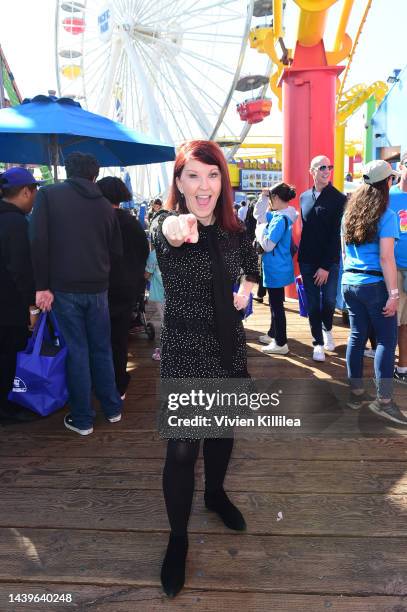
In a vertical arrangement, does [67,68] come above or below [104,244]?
above

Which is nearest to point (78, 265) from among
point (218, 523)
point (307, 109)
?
point (218, 523)

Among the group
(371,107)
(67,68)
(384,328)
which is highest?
(67,68)

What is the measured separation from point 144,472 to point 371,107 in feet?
53.3

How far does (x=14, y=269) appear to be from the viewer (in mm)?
2844

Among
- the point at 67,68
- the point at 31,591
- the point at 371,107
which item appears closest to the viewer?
the point at 31,591

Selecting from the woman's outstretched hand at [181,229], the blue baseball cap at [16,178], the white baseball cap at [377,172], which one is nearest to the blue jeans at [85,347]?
the blue baseball cap at [16,178]

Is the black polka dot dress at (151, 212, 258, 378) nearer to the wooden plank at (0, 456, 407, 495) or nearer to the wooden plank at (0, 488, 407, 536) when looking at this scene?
the wooden plank at (0, 488, 407, 536)

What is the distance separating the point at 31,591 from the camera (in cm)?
166

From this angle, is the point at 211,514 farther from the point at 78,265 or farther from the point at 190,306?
the point at 78,265

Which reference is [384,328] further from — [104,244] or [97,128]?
[97,128]

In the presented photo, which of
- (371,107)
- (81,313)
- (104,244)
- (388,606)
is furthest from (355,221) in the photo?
(371,107)

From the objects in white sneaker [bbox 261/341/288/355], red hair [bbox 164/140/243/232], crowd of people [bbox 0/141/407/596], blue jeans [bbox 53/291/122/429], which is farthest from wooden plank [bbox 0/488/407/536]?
white sneaker [bbox 261/341/288/355]

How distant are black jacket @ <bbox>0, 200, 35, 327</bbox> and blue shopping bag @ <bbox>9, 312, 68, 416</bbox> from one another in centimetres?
14

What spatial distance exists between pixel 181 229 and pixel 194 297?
0.89 feet
